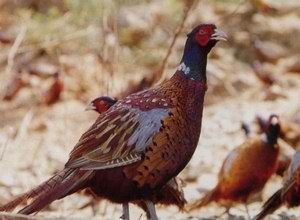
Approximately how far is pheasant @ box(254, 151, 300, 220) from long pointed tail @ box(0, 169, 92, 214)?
2.46 m

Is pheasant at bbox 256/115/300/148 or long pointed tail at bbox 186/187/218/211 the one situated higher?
pheasant at bbox 256/115/300/148

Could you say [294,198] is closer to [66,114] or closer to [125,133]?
[125,133]

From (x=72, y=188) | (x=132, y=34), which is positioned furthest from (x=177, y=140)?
(x=132, y=34)

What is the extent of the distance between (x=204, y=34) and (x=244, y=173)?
2.67m

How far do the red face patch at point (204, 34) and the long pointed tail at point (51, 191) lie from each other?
0.92 metres

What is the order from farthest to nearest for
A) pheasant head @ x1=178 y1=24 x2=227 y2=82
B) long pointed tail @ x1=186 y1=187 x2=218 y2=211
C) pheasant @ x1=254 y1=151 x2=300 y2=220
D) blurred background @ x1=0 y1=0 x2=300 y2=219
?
blurred background @ x1=0 y1=0 x2=300 y2=219, long pointed tail @ x1=186 y1=187 x2=218 y2=211, pheasant @ x1=254 y1=151 x2=300 y2=220, pheasant head @ x1=178 y1=24 x2=227 y2=82

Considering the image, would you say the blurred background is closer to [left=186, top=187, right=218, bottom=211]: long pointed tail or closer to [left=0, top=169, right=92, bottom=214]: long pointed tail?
[left=186, top=187, right=218, bottom=211]: long pointed tail

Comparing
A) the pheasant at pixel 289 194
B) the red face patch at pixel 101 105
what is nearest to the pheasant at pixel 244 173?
the pheasant at pixel 289 194

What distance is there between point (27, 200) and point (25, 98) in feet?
19.8

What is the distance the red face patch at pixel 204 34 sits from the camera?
4391 mm

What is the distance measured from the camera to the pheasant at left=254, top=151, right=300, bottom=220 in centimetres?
617

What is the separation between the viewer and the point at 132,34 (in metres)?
10.0

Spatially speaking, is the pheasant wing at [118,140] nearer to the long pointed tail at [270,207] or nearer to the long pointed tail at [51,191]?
the long pointed tail at [51,191]

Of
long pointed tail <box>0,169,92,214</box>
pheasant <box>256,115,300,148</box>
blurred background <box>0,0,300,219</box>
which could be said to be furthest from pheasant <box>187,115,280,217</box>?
long pointed tail <box>0,169,92,214</box>
